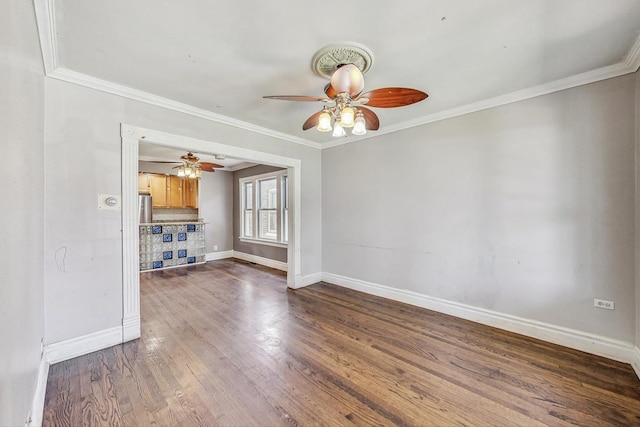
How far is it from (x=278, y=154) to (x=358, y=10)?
252 centimetres

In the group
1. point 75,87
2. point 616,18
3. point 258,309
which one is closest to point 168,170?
point 75,87

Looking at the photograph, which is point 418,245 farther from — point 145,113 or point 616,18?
point 145,113

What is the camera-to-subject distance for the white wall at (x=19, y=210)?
3.27ft

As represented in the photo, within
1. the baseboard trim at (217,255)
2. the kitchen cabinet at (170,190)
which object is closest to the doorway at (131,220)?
the baseboard trim at (217,255)

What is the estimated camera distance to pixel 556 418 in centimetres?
159

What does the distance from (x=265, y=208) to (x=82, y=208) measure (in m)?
4.03

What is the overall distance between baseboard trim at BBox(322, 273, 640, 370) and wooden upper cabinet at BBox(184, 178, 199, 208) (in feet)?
16.7

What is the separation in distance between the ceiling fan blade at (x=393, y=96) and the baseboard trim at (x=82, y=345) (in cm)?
315

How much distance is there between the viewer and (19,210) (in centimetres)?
125

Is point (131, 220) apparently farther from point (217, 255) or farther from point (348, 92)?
point (217, 255)

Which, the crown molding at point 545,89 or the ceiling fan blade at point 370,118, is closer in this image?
the crown molding at point 545,89

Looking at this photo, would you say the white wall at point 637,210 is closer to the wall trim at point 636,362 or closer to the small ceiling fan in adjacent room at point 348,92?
the wall trim at point 636,362

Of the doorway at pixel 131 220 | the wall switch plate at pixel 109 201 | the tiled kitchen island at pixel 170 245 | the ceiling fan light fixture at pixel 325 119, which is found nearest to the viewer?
the ceiling fan light fixture at pixel 325 119

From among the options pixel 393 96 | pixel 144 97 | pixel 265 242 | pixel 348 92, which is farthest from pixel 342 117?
pixel 265 242
